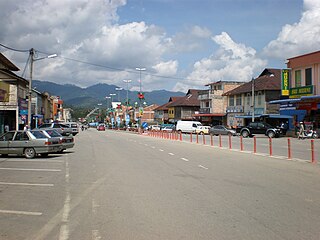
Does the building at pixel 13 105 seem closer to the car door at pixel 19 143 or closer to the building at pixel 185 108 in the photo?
the car door at pixel 19 143

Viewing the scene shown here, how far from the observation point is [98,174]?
1429 centimetres

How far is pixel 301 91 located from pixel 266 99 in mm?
15376

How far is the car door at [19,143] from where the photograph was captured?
816 inches

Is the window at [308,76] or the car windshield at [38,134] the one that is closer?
the car windshield at [38,134]

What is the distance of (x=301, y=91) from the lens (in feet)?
148

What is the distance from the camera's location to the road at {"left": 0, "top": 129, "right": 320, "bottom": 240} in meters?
6.75

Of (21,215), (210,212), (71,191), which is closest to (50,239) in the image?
(21,215)

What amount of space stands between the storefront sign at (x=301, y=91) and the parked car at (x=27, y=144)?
31414mm

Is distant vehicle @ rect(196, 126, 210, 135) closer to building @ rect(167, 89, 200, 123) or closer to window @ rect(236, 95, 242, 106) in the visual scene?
window @ rect(236, 95, 242, 106)

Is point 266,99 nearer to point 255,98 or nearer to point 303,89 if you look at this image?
point 255,98

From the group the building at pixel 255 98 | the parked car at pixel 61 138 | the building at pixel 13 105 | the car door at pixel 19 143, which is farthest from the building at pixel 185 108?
the car door at pixel 19 143

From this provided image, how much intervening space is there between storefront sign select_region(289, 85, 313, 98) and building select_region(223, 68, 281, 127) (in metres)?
8.32

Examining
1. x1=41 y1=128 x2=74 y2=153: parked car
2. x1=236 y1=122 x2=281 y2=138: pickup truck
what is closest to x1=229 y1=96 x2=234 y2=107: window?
x1=236 y1=122 x2=281 y2=138: pickup truck

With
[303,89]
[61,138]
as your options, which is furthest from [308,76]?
[61,138]
